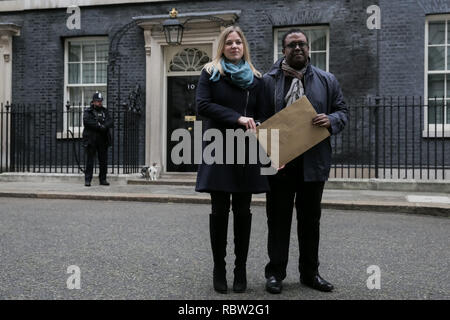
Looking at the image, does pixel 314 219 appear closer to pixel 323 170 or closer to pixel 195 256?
pixel 323 170

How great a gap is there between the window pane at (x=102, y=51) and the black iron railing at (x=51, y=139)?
1432mm

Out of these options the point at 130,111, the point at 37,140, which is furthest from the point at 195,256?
the point at 37,140

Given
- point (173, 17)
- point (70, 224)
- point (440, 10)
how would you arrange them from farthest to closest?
point (173, 17)
point (440, 10)
point (70, 224)

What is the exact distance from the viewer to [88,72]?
→ 13.8 meters

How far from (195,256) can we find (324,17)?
8862 millimetres

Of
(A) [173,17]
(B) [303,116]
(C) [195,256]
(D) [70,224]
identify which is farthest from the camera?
Result: (A) [173,17]

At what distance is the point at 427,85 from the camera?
11.8 metres

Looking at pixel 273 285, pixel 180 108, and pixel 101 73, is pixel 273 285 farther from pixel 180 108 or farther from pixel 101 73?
pixel 101 73

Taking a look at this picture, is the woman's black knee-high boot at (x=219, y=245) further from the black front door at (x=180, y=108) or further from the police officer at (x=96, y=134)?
the black front door at (x=180, y=108)

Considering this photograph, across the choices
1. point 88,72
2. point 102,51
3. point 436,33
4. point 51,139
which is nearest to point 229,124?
point 436,33

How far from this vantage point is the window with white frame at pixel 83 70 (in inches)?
537

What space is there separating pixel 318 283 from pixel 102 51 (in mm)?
11376

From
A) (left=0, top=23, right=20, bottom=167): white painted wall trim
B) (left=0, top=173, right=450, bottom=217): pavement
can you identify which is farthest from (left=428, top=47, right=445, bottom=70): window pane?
(left=0, top=23, right=20, bottom=167): white painted wall trim

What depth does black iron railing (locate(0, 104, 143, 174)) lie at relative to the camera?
505 inches
